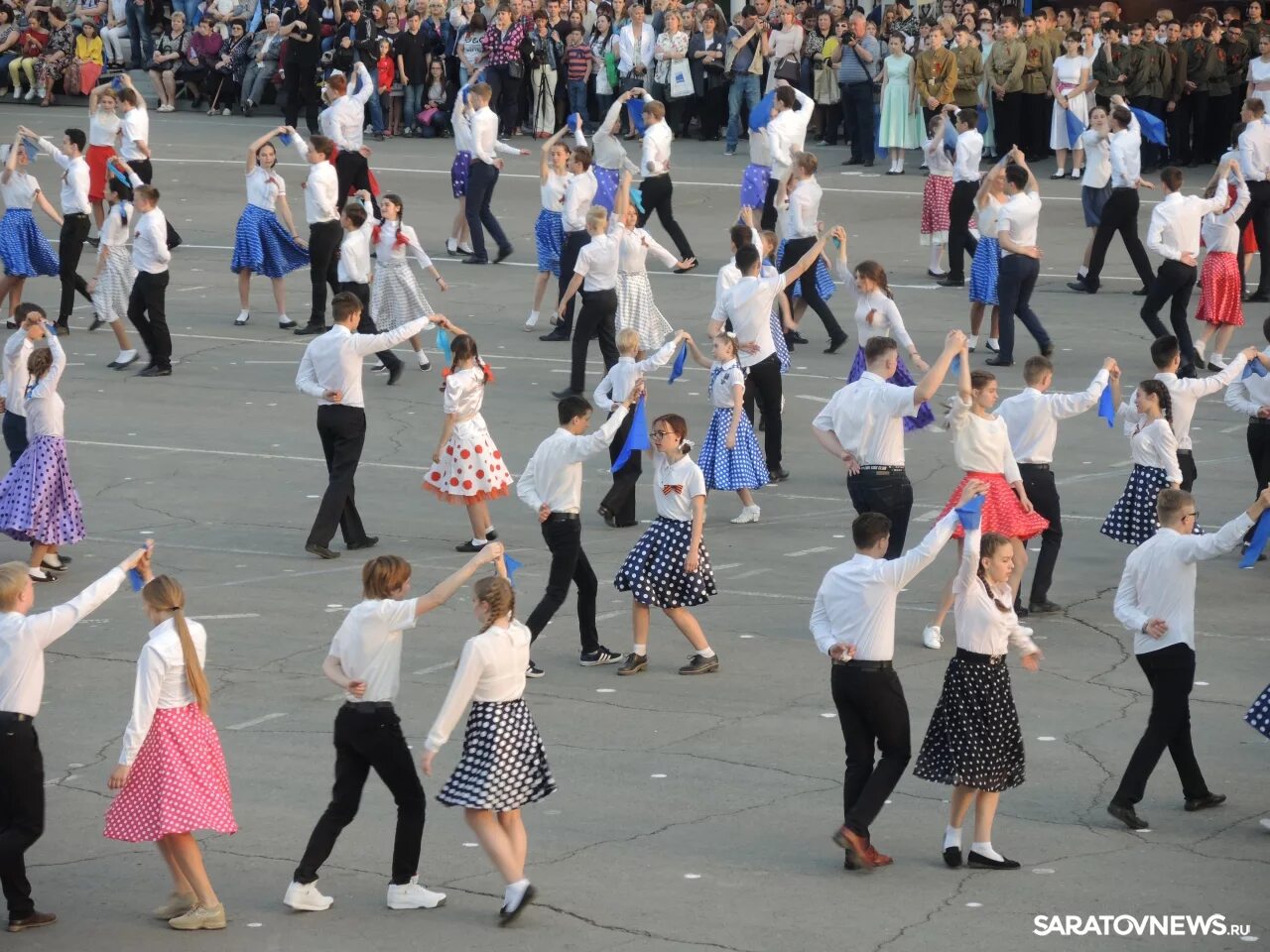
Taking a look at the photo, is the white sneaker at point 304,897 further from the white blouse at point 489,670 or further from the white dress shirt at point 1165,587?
the white dress shirt at point 1165,587

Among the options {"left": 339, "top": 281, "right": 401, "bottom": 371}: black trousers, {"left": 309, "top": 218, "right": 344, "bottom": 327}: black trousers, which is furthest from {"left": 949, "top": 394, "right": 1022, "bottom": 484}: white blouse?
{"left": 309, "top": 218, "right": 344, "bottom": 327}: black trousers

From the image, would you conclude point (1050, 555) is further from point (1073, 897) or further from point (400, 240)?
point (400, 240)

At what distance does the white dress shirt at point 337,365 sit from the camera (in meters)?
12.6

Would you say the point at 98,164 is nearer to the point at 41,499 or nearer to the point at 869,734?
the point at 41,499

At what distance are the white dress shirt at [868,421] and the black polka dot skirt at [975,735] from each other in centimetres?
314

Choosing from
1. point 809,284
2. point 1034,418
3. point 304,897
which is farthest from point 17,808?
point 809,284

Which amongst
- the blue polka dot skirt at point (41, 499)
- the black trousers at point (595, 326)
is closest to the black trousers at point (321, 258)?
the black trousers at point (595, 326)

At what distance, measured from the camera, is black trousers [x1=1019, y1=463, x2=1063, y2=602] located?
11461 millimetres

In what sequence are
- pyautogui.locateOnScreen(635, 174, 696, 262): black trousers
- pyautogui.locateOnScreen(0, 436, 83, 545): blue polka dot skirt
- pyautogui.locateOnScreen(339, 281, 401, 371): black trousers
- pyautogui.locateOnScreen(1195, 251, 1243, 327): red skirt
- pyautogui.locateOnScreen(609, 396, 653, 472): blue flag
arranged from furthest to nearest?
pyautogui.locateOnScreen(635, 174, 696, 262): black trousers, pyautogui.locateOnScreen(1195, 251, 1243, 327): red skirt, pyautogui.locateOnScreen(339, 281, 401, 371): black trousers, pyautogui.locateOnScreen(609, 396, 653, 472): blue flag, pyautogui.locateOnScreen(0, 436, 83, 545): blue polka dot skirt

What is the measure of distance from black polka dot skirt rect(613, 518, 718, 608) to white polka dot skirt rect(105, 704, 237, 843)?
344 centimetres

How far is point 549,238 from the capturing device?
1892cm

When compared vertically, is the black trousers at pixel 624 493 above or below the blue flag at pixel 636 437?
below

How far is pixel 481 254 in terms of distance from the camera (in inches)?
863

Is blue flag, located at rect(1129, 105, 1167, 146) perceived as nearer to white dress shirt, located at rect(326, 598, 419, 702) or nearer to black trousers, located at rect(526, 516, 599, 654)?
black trousers, located at rect(526, 516, 599, 654)
